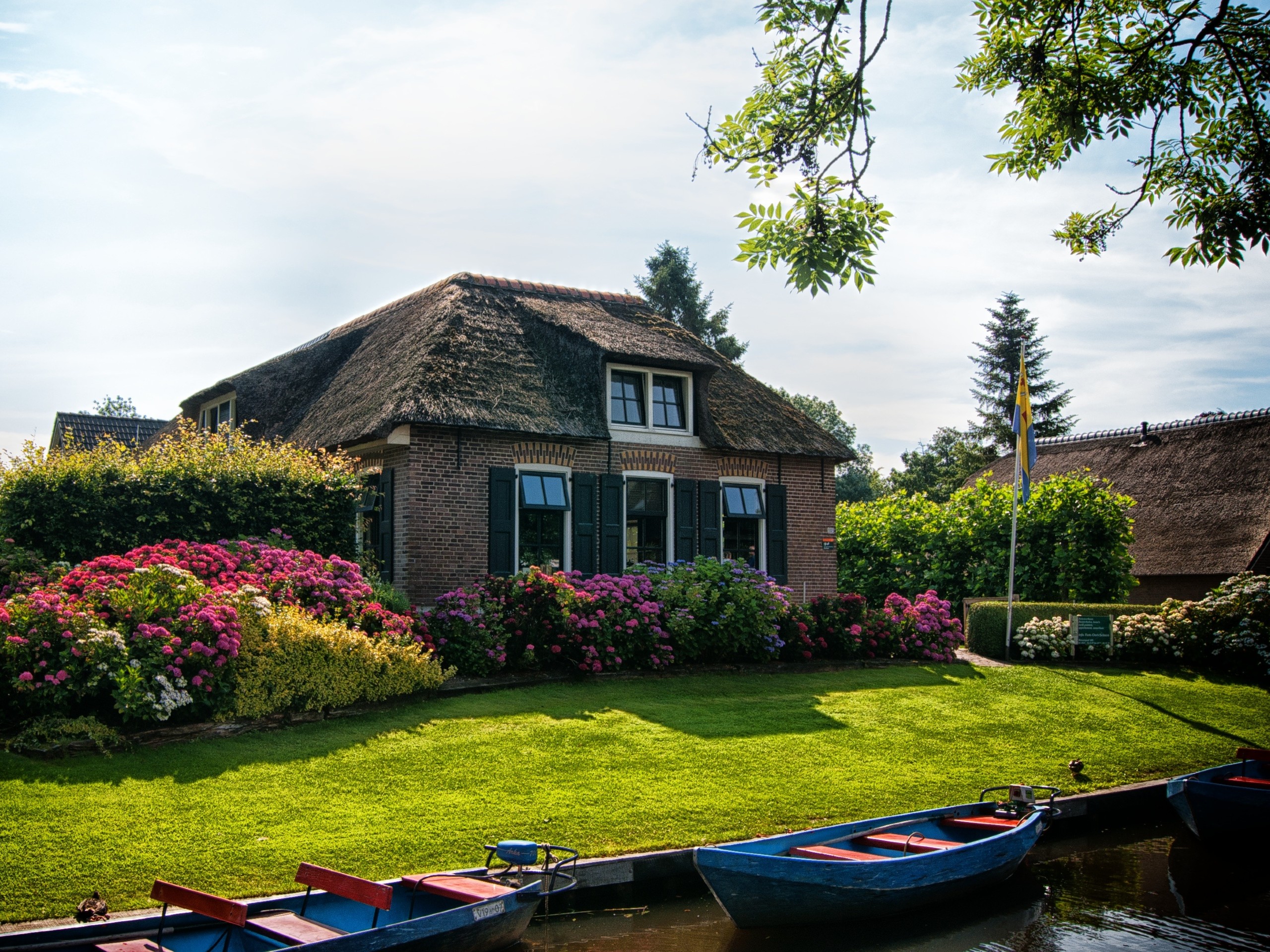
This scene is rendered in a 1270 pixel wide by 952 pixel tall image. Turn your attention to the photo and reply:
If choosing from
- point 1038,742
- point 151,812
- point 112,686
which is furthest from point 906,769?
point 112,686

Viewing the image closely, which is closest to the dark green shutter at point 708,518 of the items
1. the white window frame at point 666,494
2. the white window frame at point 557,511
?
the white window frame at point 666,494

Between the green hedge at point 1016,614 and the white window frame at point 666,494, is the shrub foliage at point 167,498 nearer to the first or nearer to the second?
the white window frame at point 666,494

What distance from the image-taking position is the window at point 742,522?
18250 mm

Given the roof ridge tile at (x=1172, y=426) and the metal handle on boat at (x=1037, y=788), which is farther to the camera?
the roof ridge tile at (x=1172, y=426)

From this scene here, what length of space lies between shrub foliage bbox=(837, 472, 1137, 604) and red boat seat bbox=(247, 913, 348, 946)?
58.4 ft

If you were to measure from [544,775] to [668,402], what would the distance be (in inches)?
407

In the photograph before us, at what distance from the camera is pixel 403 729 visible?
31.6 ft

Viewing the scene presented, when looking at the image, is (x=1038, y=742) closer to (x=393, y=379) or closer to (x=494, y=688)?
(x=494, y=688)

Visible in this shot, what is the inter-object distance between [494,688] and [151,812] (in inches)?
197

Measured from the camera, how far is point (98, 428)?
29.8 m

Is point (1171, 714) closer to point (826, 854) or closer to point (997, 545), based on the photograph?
point (997, 545)

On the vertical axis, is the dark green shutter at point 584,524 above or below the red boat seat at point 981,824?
above

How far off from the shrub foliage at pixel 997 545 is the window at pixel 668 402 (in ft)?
24.6

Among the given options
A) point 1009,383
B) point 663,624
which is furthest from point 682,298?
point 663,624
